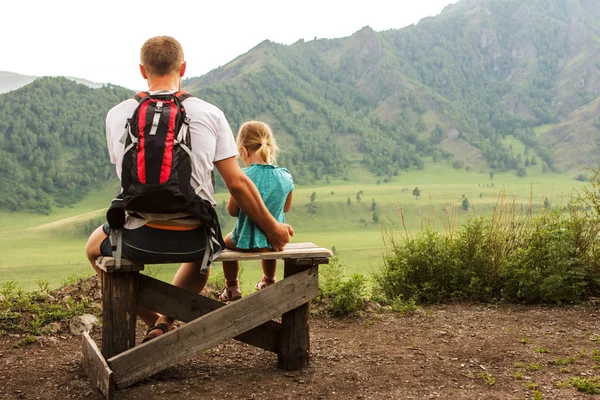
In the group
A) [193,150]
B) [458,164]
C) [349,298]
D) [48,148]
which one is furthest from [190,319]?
[458,164]

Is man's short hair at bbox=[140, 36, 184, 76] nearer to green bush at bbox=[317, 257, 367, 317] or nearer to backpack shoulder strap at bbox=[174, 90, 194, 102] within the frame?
backpack shoulder strap at bbox=[174, 90, 194, 102]

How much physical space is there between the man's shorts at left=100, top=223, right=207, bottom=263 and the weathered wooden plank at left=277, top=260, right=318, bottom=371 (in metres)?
0.90

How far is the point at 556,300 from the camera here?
6.11 meters

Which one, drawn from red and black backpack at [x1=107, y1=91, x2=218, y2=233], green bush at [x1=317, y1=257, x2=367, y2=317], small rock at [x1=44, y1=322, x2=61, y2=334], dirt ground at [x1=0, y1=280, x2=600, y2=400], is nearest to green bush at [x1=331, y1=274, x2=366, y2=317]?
green bush at [x1=317, y1=257, x2=367, y2=317]

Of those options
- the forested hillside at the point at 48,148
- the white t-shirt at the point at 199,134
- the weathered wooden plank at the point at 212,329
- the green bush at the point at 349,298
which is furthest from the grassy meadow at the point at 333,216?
the white t-shirt at the point at 199,134

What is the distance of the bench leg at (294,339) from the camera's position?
159 inches

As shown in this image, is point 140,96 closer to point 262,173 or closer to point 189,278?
point 262,173

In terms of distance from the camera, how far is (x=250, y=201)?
140 inches

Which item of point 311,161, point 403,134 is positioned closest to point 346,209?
point 311,161

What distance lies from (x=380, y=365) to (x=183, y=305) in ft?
4.65

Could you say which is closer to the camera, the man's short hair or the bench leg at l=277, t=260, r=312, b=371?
the man's short hair

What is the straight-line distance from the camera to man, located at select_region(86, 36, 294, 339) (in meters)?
3.32

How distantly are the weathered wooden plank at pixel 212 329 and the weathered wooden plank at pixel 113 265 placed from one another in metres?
0.42

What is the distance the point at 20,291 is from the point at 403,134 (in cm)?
18739
